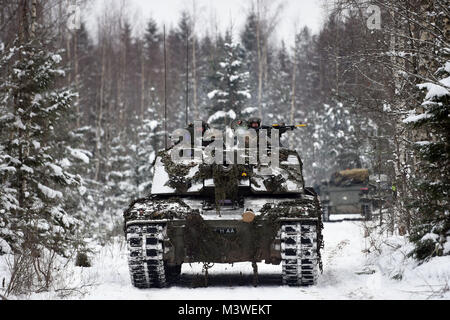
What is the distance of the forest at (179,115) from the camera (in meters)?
8.86

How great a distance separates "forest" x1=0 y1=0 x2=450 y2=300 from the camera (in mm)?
8865

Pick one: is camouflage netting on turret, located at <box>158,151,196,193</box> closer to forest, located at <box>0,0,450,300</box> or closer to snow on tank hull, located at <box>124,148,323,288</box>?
snow on tank hull, located at <box>124,148,323,288</box>

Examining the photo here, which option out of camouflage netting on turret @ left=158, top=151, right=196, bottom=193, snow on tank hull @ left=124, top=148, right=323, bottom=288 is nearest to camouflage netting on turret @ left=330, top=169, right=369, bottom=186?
camouflage netting on turret @ left=158, top=151, right=196, bottom=193

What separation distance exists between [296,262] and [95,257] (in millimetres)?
6323

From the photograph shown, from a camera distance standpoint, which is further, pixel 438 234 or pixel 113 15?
pixel 113 15

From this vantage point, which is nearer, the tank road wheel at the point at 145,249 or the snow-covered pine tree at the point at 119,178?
the tank road wheel at the point at 145,249

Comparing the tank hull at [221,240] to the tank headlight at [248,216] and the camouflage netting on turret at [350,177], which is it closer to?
the tank headlight at [248,216]

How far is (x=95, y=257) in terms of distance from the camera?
1420 centimetres

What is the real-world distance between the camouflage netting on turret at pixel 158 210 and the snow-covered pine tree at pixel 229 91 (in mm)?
20889

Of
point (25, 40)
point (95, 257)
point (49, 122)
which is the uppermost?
point (25, 40)

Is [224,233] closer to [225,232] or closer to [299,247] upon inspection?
[225,232]

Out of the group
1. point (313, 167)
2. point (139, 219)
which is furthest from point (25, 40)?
point (313, 167)

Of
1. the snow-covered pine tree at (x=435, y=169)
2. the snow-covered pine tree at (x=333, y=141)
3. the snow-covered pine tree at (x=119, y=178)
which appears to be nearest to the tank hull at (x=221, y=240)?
the snow-covered pine tree at (x=435, y=169)
